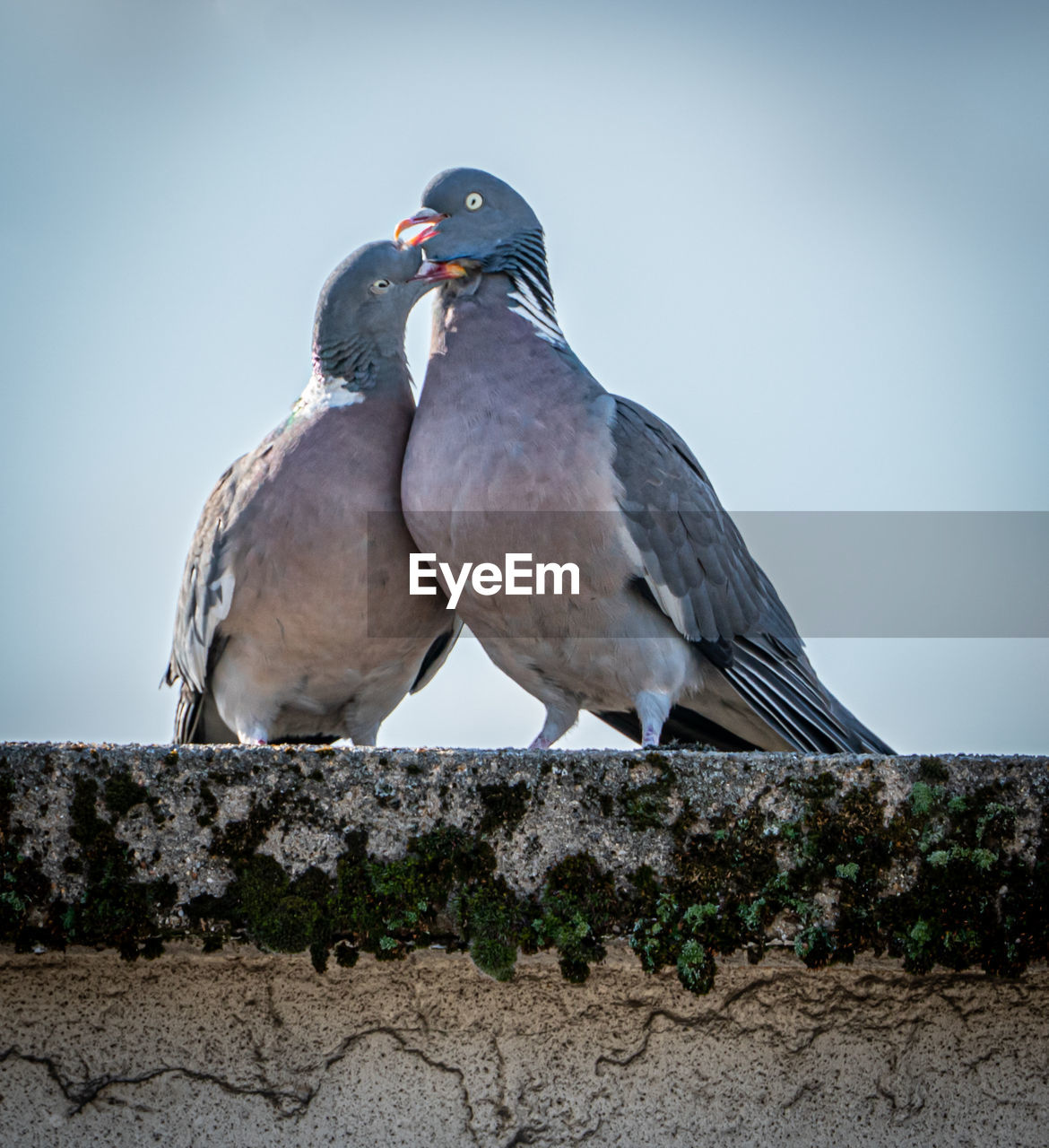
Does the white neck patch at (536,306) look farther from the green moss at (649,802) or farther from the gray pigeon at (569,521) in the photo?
the green moss at (649,802)

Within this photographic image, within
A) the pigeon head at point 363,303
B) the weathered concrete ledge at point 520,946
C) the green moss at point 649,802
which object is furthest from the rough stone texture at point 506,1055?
the pigeon head at point 363,303

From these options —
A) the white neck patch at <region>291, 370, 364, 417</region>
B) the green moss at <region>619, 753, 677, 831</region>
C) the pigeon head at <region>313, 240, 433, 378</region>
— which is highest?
the pigeon head at <region>313, 240, 433, 378</region>

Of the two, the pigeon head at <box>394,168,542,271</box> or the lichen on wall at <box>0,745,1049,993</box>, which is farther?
the pigeon head at <box>394,168,542,271</box>

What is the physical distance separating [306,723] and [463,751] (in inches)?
118

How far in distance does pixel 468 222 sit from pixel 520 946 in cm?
335

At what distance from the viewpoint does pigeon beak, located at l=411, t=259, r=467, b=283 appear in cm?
538

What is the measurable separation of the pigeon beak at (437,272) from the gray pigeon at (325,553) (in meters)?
0.04

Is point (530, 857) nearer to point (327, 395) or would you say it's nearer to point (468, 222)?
point (327, 395)

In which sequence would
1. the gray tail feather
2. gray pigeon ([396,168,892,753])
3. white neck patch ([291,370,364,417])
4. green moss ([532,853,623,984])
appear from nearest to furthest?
green moss ([532,853,623,984]) < gray pigeon ([396,168,892,753]) < the gray tail feather < white neck patch ([291,370,364,417])

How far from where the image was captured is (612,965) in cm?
288

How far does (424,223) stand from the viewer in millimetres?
5414

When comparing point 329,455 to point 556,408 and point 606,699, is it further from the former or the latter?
point 606,699

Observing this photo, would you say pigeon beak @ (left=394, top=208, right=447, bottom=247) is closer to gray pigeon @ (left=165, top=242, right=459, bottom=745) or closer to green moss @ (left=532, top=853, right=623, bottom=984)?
gray pigeon @ (left=165, top=242, right=459, bottom=745)

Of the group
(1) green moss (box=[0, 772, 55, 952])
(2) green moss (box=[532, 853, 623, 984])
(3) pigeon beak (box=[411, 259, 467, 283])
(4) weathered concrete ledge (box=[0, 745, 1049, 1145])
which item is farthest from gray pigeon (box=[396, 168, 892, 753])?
(1) green moss (box=[0, 772, 55, 952])
